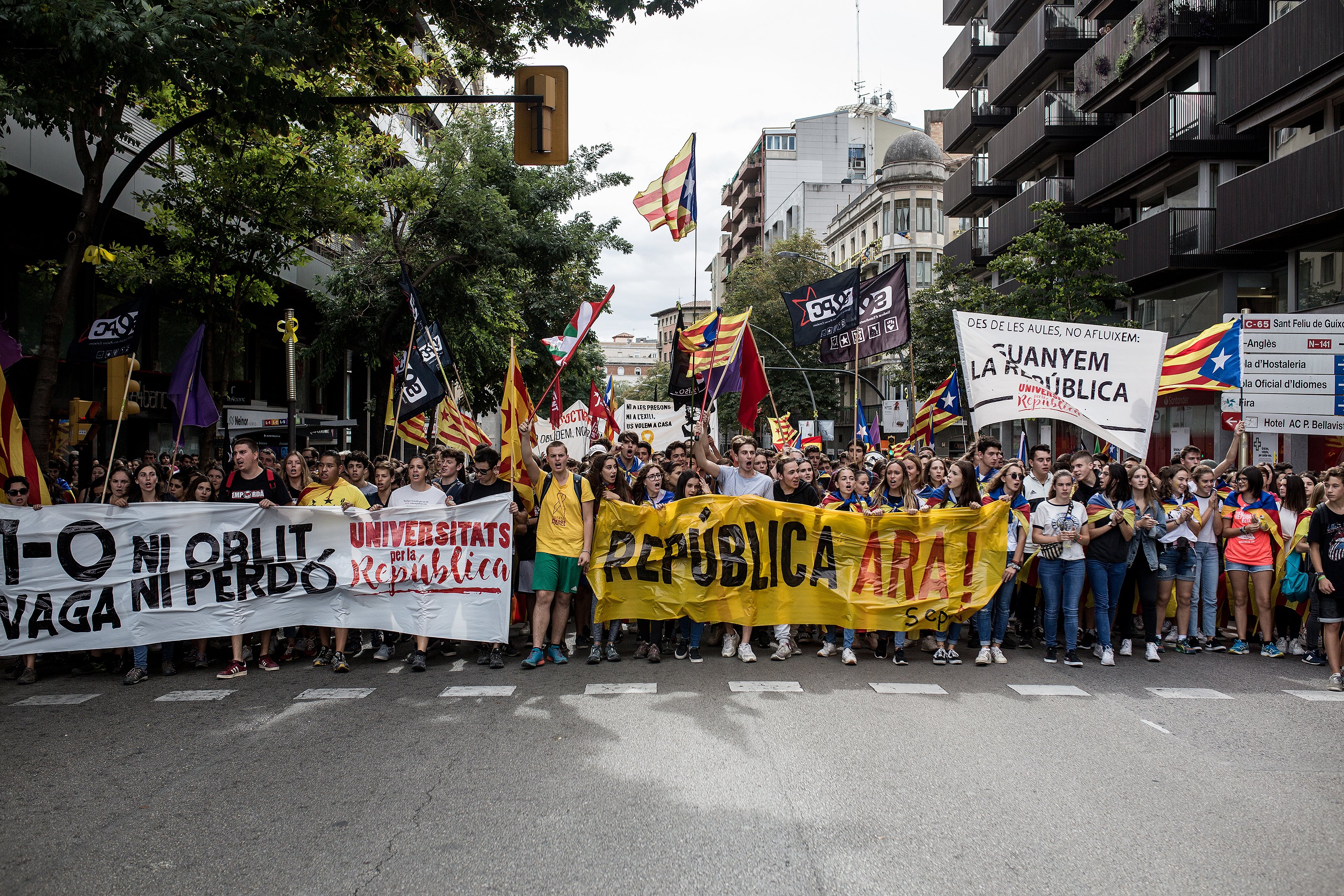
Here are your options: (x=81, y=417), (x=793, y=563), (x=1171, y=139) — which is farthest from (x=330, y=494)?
(x=1171, y=139)

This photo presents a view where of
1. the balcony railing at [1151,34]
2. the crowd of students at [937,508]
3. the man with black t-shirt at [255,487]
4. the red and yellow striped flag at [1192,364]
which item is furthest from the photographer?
the balcony railing at [1151,34]

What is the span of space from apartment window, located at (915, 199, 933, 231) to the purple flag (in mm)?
49195

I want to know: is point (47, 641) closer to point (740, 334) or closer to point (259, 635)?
point (259, 635)

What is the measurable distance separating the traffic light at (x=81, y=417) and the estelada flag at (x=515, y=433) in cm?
755

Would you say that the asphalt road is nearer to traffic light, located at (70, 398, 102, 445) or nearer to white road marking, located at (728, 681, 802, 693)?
white road marking, located at (728, 681, 802, 693)

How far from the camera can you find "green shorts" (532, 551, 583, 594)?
805 cm

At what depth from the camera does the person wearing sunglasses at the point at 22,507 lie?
746 cm

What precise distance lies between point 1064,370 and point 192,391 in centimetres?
924

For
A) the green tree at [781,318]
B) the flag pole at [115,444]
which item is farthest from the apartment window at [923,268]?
the flag pole at [115,444]

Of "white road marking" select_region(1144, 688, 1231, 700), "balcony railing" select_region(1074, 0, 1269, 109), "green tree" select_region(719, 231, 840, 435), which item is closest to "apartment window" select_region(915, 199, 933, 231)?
"green tree" select_region(719, 231, 840, 435)

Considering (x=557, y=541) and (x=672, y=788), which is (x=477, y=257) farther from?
(x=672, y=788)

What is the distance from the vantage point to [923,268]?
55688mm

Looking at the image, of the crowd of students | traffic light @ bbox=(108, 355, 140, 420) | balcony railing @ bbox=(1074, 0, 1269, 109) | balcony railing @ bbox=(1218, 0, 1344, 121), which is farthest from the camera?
balcony railing @ bbox=(1074, 0, 1269, 109)

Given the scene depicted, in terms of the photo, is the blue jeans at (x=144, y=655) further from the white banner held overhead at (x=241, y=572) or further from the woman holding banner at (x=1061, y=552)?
the woman holding banner at (x=1061, y=552)
